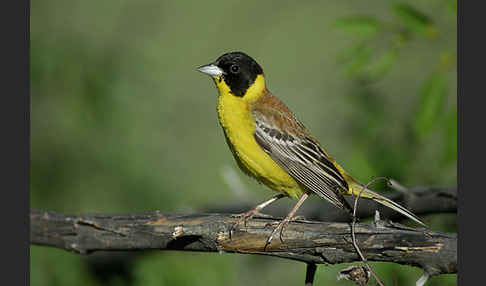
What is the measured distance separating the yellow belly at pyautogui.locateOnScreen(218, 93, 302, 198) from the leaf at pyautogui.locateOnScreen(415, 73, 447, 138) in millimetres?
1055

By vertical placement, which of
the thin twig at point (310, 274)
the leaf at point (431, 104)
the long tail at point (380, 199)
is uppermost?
the leaf at point (431, 104)

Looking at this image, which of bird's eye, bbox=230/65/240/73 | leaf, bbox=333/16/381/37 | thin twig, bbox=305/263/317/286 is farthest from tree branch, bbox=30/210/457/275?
leaf, bbox=333/16/381/37

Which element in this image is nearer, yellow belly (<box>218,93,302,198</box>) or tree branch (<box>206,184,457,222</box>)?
yellow belly (<box>218,93,302,198</box>)

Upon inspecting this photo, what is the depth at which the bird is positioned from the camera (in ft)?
13.4

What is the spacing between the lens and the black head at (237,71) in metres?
4.54

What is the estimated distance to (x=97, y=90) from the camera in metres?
5.85

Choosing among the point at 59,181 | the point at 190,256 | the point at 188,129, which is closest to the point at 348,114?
the point at 190,256

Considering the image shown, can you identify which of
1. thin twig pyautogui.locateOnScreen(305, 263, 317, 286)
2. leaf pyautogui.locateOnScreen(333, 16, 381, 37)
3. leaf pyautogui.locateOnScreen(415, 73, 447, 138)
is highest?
leaf pyautogui.locateOnScreen(333, 16, 381, 37)

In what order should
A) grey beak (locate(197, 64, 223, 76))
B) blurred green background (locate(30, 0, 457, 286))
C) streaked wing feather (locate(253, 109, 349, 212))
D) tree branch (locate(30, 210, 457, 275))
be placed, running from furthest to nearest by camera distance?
grey beak (locate(197, 64, 223, 76)), blurred green background (locate(30, 0, 457, 286)), streaked wing feather (locate(253, 109, 349, 212)), tree branch (locate(30, 210, 457, 275))

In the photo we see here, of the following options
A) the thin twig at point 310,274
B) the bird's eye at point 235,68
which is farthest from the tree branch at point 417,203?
the bird's eye at point 235,68

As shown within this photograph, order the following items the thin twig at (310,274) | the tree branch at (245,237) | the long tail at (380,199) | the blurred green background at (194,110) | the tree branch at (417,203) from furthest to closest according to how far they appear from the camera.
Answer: the tree branch at (417,203), the blurred green background at (194,110), the long tail at (380,199), the thin twig at (310,274), the tree branch at (245,237)

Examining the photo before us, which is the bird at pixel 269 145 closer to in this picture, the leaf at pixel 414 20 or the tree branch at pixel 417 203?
the tree branch at pixel 417 203

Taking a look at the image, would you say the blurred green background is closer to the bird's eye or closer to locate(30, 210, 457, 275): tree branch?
locate(30, 210, 457, 275): tree branch

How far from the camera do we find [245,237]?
3.73 m
